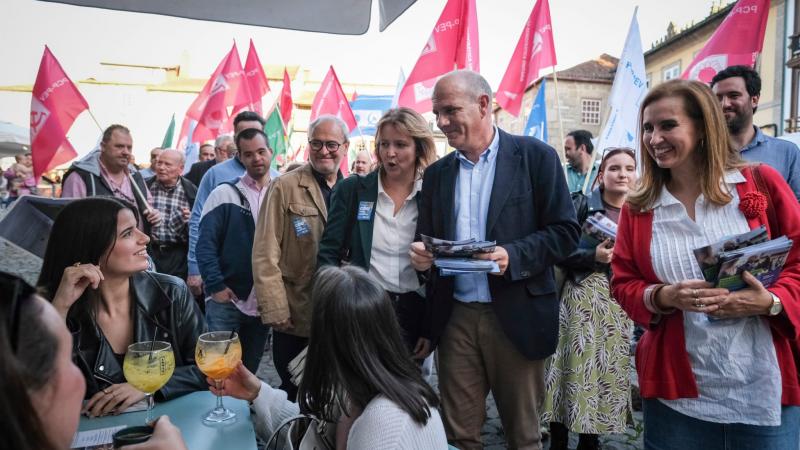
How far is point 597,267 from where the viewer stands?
11.1 feet

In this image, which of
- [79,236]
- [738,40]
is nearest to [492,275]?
[79,236]

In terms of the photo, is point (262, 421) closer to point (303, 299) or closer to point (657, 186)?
point (303, 299)

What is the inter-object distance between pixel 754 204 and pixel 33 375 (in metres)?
2.09

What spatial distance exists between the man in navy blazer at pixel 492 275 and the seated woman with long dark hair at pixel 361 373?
0.80 m

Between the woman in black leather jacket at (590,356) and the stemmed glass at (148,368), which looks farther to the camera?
the woman in black leather jacket at (590,356)

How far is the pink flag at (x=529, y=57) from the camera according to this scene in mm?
6500

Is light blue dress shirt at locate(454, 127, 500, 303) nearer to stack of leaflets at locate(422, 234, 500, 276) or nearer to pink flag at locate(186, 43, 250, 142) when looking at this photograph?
stack of leaflets at locate(422, 234, 500, 276)

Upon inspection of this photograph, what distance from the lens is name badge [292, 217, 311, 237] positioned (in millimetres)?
3264

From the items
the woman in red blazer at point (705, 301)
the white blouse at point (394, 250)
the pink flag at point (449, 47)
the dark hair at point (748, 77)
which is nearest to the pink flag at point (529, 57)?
the pink flag at point (449, 47)

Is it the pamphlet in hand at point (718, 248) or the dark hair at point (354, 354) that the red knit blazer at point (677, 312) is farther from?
the dark hair at point (354, 354)

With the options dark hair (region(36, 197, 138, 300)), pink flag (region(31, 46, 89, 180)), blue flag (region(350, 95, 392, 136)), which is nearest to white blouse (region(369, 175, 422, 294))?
dark hair (region(36, 197, 138, 300))

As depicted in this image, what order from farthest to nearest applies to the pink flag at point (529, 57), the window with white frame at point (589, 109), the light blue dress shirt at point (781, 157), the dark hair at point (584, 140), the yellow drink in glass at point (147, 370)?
the window with white frame at point (589, 109) < the pink flag at point (529, 57) < the dark hair at point (584, 140) < the light blue dress shirt at point (781, 157) < the yellow drink in glass at point (147, 370)

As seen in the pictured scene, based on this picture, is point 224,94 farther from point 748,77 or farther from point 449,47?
point 748,77

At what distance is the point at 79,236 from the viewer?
7.43ft
